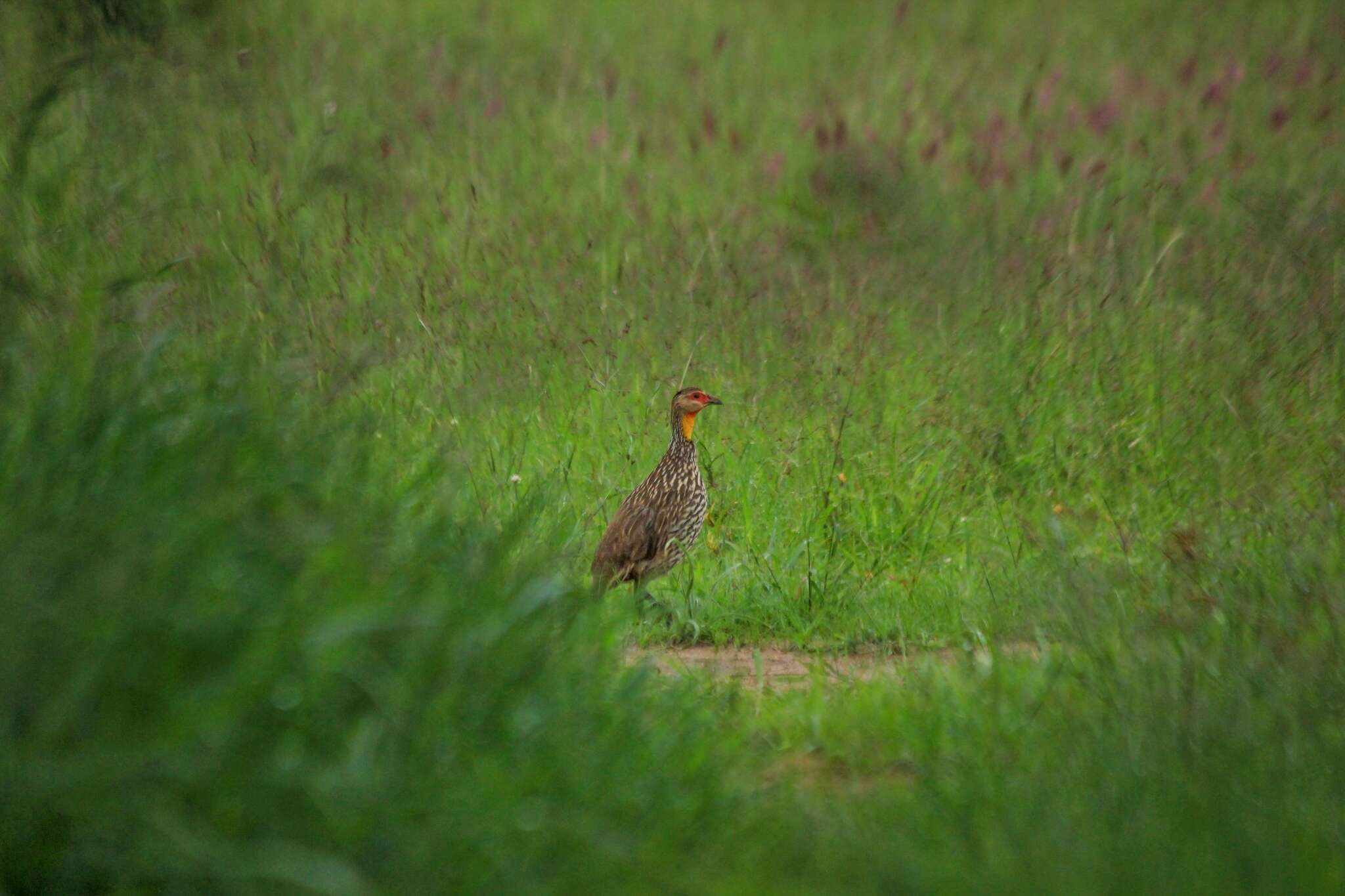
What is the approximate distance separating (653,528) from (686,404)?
799mm

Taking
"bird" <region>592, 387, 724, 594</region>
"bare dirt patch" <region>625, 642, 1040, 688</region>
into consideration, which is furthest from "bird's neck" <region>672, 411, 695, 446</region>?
"bare dirt patch" <region>625, 642, 1040, 688</region>

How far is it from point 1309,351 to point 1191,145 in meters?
3.35

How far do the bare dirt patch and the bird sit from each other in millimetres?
342

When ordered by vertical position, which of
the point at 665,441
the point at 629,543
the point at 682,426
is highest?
the point at 682,426

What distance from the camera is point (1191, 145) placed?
11.1 metres

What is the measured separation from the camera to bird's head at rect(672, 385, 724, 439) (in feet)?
22.4

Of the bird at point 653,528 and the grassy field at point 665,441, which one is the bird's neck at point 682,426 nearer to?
the bird at point 653,528

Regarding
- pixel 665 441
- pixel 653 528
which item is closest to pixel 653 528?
pixel 653 528

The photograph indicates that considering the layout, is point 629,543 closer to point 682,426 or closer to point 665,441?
point 682,426

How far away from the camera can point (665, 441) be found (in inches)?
303

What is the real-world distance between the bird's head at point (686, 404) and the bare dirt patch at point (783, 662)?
3.58ft

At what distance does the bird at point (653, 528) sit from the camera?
6.23 metres

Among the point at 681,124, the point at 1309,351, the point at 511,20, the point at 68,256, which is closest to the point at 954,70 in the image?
the point at 681,124

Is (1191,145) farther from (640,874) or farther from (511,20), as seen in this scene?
(640,874)
